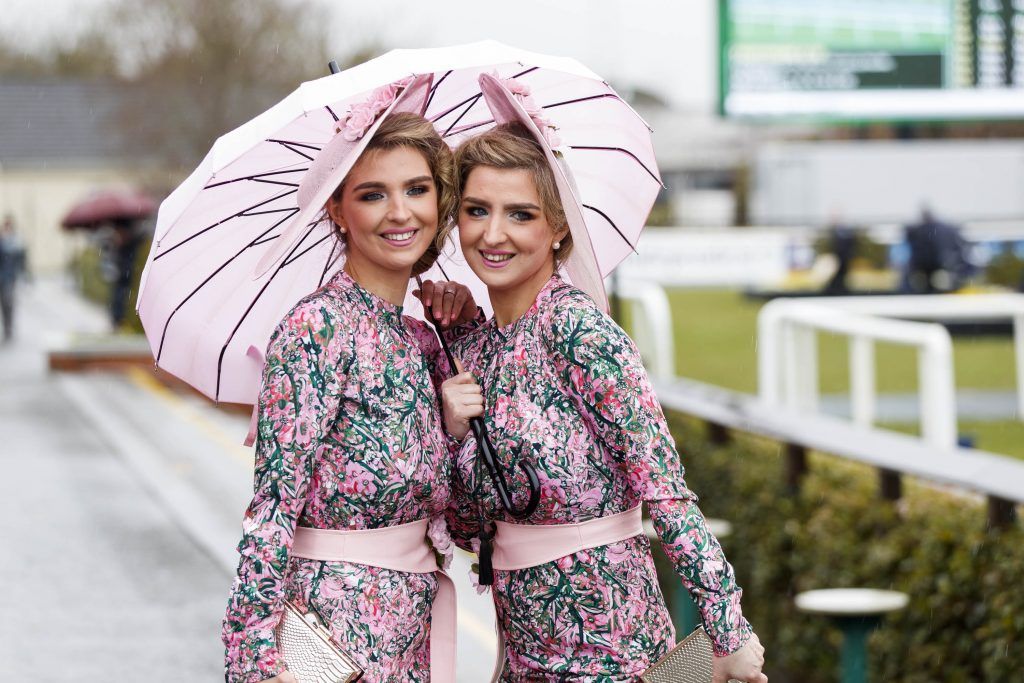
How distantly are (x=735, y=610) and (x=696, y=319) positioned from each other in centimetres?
2106

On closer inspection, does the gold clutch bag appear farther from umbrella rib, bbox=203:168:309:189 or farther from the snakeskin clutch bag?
umbrella rib, bbox=203:168:309:189

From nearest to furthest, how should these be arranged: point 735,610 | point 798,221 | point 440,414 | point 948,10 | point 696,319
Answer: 1. point 735,610
2. point 440,414
3. point 948,10
4. point 696,319
5. point 798,221

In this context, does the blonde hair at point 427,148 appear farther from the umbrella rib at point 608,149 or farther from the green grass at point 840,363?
the green grass at point 840,363

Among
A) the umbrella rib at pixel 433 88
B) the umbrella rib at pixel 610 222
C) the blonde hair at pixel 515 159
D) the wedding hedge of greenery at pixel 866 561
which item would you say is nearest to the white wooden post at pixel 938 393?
the wedding hedge of greenery at pixel 866 561

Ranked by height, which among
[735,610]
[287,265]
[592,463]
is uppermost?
[287,265]

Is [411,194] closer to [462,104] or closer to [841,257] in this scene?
[462,104]

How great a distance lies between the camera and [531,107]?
122 inches

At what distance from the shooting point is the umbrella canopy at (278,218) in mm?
3195

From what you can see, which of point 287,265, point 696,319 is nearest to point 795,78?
point 696,319

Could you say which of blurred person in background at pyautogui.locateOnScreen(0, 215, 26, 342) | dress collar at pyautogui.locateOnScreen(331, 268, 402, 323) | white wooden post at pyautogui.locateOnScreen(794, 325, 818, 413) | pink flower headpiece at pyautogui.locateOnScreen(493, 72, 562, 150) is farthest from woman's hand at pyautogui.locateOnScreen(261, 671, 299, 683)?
blurred person in background at pyautogui.locateOnScreen(0, 215, 26, 342)

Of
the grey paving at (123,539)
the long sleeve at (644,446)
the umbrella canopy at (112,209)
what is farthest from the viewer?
the umbrella canopy at (112,209)

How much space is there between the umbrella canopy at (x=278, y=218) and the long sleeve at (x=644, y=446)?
0.24m

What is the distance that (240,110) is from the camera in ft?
103

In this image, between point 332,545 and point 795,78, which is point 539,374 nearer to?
point 332,545
